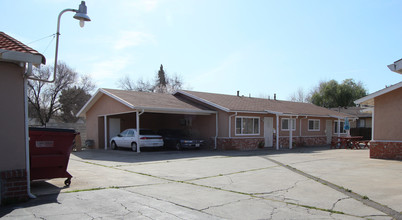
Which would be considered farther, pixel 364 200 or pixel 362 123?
pixel 362 123

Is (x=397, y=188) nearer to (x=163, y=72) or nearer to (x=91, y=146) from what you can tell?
(x=91, y=146)

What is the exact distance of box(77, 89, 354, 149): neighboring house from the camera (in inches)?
799

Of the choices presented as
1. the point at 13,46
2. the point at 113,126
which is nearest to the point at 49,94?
the point at 113,126

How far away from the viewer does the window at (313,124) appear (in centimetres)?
2692

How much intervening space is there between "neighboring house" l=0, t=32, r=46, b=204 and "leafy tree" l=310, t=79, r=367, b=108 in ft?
152

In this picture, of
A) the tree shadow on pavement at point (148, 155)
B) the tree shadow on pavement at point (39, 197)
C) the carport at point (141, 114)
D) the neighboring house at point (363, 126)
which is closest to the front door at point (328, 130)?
the neighboring house at point (363, 126)

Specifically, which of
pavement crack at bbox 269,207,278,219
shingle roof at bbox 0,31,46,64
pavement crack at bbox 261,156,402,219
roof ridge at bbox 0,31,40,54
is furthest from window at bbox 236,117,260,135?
shingle roof at bbox 0,31,46,64

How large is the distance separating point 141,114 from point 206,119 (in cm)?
517

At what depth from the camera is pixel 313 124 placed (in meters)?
27.3

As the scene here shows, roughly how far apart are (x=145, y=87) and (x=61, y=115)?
14.7 m

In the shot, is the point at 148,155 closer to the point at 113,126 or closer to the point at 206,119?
the point at 206,119

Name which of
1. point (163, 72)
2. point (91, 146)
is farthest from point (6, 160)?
point (163, 72)

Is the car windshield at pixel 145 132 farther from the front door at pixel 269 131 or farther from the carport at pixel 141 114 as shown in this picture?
the front door at pixel 269 131

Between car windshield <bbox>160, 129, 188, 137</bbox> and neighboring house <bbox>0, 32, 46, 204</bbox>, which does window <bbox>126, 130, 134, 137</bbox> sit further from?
neighboring house <bbox>0, 32, 46, 204</bbox>
